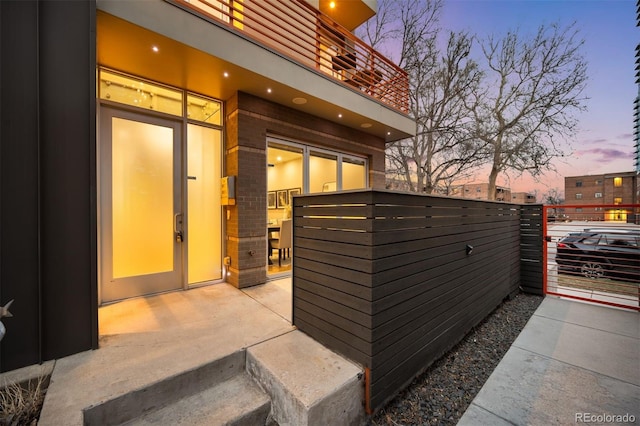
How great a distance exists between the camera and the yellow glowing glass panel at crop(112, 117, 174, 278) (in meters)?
3.44

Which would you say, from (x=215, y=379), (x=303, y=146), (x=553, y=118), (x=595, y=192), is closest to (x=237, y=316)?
(x=215, y=379)

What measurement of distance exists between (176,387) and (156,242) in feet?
8.17

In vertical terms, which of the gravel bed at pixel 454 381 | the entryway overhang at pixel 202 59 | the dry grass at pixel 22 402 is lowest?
the gravel bed at pixel 454 381

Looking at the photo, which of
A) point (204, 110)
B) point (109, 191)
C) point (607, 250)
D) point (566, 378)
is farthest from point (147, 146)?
point (607, 250)

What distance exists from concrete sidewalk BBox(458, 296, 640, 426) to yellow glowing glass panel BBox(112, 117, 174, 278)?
4128mm

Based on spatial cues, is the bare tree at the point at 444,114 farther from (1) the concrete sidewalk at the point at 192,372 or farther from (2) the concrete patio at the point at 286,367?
(1) the concrete sidewalk at the point at 192,372

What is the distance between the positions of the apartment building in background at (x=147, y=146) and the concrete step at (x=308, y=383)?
160 cm

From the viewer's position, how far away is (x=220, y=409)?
5.93 ft

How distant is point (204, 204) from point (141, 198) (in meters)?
0.87

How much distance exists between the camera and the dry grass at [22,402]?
1.50 meters

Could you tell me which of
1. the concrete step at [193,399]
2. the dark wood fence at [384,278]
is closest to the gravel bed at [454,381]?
the dark wood fence at [384,278]

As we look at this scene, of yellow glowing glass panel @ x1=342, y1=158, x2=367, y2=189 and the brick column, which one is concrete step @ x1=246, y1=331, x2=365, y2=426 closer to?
the brick column

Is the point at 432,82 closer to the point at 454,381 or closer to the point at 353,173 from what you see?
the point at 353,173

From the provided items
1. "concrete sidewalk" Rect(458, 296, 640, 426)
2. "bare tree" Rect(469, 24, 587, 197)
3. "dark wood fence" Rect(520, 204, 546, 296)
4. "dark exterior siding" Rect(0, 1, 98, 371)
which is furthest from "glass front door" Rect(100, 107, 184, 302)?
"bare tree" Rect(469, 24, 587, 197)
